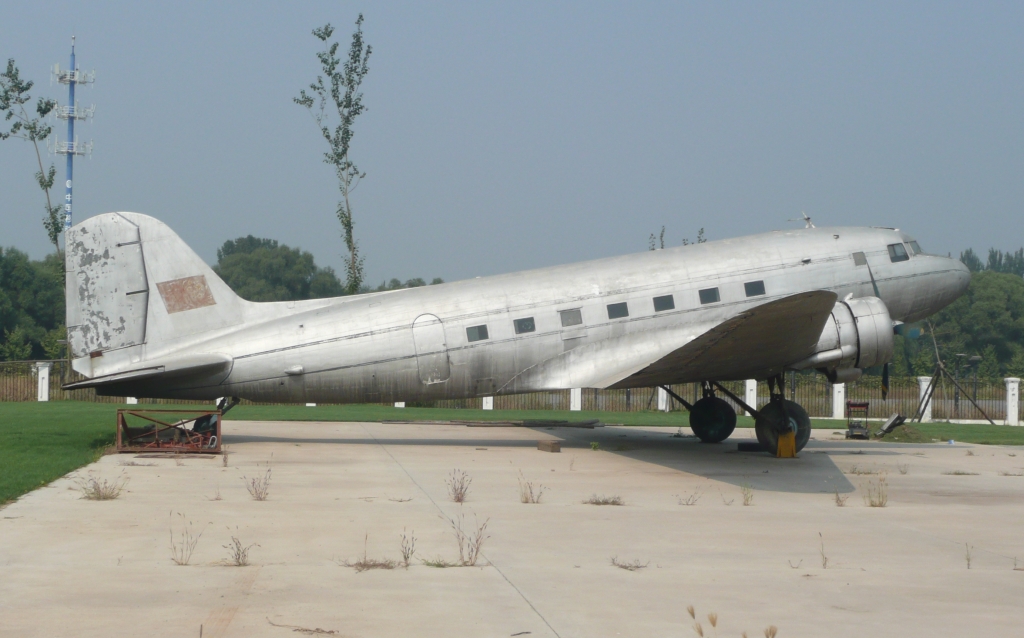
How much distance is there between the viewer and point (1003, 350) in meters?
87.0

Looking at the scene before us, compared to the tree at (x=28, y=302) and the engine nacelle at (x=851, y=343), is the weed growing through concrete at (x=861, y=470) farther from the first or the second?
the tree at (x=28, y=302)

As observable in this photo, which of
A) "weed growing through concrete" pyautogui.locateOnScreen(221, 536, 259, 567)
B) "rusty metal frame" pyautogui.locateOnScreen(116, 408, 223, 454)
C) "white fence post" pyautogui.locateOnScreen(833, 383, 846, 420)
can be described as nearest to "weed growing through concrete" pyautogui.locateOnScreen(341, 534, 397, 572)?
"weed growing through concrete" pyautogui.locateOnScreen(221, 536, 259, 567)

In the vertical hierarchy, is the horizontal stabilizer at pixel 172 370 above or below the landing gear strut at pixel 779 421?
above

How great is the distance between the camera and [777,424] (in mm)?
17125

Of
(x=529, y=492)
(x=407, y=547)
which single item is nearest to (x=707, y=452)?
(x=529, y=492)

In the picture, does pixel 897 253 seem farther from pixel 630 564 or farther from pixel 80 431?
pixel 80 431

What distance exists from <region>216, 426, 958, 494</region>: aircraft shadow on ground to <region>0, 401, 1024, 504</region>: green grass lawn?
2.94m

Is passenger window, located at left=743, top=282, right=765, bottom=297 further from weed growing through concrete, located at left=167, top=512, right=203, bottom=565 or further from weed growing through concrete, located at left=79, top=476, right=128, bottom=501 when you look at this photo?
weed growing through concrete, located at left=167, top=512, right=203, bottom=565

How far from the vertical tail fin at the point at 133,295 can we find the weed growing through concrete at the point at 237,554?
901 cm

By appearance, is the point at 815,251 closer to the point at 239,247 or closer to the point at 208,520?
the point at 208,520

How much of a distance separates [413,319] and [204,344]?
3785 mm

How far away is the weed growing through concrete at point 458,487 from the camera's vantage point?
38.1 ft

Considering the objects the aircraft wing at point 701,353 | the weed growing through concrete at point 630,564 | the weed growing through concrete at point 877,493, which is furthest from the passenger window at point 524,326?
the weed growing through concrete at point 630,564

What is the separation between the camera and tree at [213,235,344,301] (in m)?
91.6
